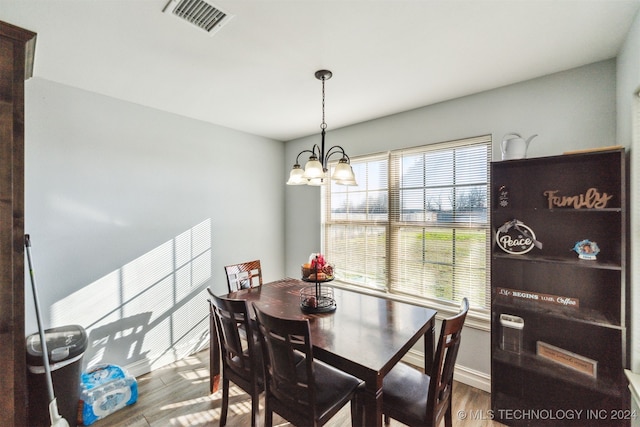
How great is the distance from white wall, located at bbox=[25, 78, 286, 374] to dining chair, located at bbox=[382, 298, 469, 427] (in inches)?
96.8

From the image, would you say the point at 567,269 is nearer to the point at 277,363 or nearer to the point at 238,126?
the point at 277,363

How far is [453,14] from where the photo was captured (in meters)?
1.51

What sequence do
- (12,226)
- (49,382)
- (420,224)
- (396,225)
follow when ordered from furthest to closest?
1. (396,225)
2. (420,224)
3. (49,382)
4. (12,226)

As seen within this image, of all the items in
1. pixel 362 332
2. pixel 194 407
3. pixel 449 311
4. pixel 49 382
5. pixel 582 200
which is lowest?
pixel 194 407

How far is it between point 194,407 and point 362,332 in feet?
5.45

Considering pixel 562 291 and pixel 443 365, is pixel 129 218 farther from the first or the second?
pixel 562 291

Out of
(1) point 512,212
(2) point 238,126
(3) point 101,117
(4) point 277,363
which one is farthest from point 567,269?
(3) point 101,117

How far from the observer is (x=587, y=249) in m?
1.90

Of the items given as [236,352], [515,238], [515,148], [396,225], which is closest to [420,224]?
[396,225]

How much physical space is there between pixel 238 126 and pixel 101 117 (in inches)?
54.9

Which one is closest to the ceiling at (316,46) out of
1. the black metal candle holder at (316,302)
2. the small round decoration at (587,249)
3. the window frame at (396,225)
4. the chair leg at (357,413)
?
the window frame at (396,225)

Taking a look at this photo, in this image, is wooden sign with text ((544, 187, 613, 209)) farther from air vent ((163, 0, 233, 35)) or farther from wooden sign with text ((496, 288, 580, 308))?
air vent ((163, 0, 233, 35))

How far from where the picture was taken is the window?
2.54 m

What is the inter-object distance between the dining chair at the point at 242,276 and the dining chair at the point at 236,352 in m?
0.64
